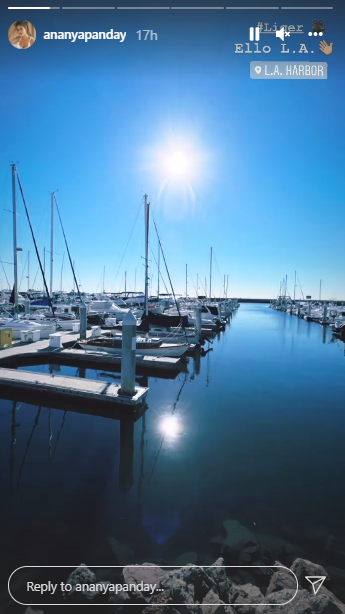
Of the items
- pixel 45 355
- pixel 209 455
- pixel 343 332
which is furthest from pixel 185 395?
pixel 343 332

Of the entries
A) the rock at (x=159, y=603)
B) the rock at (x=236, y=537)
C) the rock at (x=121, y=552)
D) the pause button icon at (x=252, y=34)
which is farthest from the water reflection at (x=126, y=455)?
the pause button icon at (x=252, y=34)

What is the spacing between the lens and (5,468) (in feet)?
19.7

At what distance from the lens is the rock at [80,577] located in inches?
138

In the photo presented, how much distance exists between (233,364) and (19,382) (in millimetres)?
12233

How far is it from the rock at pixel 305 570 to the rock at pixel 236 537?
677mm

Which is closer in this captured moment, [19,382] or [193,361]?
[19,382]

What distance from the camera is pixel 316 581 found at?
3.52 meters

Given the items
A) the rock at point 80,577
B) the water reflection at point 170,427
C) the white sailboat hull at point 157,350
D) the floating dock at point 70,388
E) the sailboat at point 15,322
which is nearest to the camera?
the rock at point 80,577

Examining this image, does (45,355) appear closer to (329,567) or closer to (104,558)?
(104,558)

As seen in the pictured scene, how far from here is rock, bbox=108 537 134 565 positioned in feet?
13.1

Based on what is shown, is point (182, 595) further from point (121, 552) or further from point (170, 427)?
point (170, 427)

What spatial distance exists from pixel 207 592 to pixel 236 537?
1.15 m

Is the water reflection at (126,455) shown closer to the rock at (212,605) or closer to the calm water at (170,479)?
the calm water at (170,479)

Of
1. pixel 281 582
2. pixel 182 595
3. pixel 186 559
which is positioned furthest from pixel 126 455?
pixel 281 582
